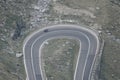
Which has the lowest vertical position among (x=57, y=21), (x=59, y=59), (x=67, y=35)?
(x=59, y=59)

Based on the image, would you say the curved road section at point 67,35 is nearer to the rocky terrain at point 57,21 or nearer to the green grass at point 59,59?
the green grass at point 59,59

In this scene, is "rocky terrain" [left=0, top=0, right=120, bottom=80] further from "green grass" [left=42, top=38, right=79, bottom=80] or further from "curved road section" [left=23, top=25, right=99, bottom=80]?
"green grass" [left=42, top=38, right=79, bottom=80]

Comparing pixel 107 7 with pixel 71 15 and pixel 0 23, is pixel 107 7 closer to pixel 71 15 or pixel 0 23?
pixel 71 15

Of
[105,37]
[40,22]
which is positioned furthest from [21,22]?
[105,37]

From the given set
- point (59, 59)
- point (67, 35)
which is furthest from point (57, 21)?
point (59, 59)

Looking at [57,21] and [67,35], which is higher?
[57,21]

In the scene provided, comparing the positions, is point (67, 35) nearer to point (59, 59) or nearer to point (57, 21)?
point (57, 21)

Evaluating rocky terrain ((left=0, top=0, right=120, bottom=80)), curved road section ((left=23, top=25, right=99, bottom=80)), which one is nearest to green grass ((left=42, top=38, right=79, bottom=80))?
curved road section ((left=23, top=25, right=99, bottom=80))

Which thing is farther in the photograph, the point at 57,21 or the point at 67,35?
the point at 57,21
